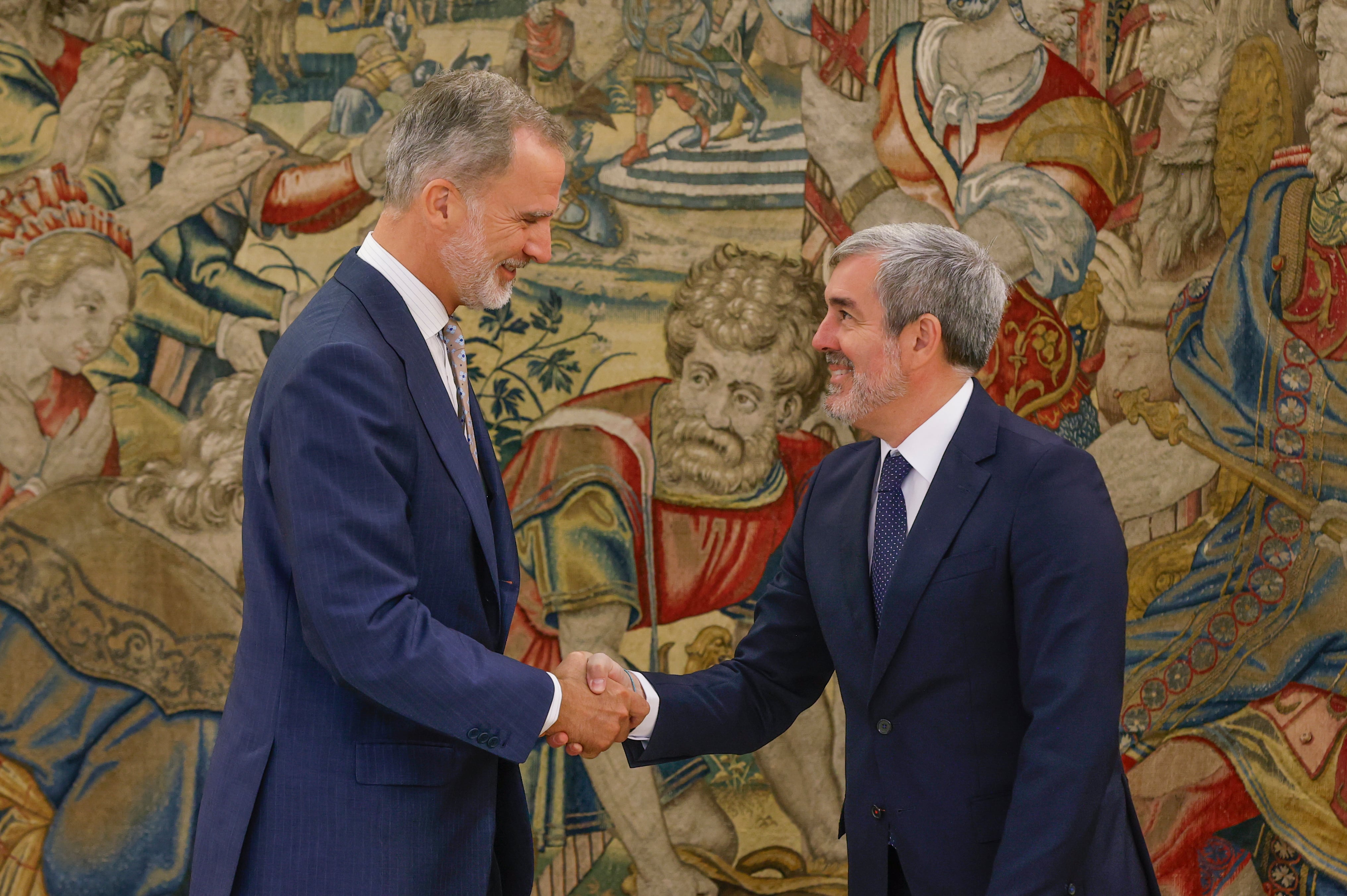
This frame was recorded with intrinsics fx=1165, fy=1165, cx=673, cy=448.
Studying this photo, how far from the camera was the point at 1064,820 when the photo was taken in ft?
7.16

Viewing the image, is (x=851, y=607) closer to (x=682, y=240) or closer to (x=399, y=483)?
(x=399, y=483)

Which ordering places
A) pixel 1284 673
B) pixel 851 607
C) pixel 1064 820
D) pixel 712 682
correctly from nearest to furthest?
pixel 1064 820 < pixel 851 607 < pixel 712 682 < pixel 1284 673

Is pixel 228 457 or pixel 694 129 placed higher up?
pixel 694 129

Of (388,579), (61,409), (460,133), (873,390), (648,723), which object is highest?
(460,133)

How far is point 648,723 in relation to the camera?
2871 millimetres

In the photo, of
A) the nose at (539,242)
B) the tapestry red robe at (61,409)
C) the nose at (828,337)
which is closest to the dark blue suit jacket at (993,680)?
the nose at (828,337)

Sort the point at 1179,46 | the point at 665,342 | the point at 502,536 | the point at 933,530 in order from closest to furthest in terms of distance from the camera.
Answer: the point at 933,530, the point at 502,536, the point at 1179,46, the point at 665,342

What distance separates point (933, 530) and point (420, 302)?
3.82ft

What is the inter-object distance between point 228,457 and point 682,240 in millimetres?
1899

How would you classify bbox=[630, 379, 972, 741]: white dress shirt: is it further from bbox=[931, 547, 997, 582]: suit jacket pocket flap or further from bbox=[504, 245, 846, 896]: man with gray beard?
bbox=[504, 245, 846, 896]: man with gray beard


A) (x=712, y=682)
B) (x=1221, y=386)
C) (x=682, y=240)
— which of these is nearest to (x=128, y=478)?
(x=682, y=240)

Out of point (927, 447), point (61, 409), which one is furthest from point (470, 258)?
point (61, 409)

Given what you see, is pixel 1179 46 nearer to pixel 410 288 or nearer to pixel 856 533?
pixel 856 533

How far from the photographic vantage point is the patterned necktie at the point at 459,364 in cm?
250
